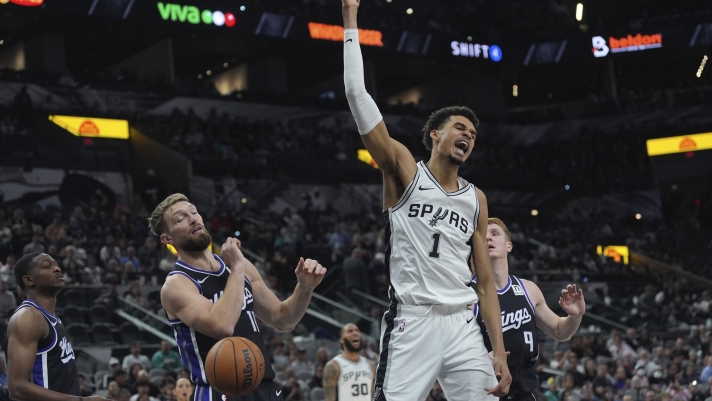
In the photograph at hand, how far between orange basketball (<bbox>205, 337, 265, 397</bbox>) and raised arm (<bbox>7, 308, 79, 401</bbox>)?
136 cm

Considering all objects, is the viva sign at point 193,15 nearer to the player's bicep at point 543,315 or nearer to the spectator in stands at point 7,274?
the spectator in stands at point 7,274

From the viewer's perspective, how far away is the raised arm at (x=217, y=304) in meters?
5.15

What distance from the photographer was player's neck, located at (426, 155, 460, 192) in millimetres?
5551

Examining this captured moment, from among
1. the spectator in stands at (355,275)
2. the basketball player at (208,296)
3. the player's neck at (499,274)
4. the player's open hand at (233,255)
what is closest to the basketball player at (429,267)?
the basketball player at (208,296)

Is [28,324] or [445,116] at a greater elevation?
[445,116]

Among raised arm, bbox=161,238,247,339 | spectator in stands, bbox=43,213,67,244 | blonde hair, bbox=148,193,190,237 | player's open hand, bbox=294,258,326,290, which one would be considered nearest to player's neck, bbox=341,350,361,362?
player's open hand, bbox=294,258,326,290

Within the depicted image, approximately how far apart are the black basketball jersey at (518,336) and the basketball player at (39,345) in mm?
2848

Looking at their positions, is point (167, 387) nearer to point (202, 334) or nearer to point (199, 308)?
point (202, 334)

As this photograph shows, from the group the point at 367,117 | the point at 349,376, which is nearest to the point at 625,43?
the point at 349,376

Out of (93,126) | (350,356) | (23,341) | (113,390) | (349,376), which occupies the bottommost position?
(113,390)

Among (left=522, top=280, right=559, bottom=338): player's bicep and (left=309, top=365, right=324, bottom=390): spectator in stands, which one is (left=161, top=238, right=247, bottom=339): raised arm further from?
(left=309, top=365, right=324, bottom=390): spectator in stands

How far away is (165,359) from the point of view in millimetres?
14281

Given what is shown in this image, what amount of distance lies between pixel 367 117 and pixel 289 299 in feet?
4.42

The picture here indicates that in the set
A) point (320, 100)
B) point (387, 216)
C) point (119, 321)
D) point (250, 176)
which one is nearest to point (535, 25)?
point (320, 100)
